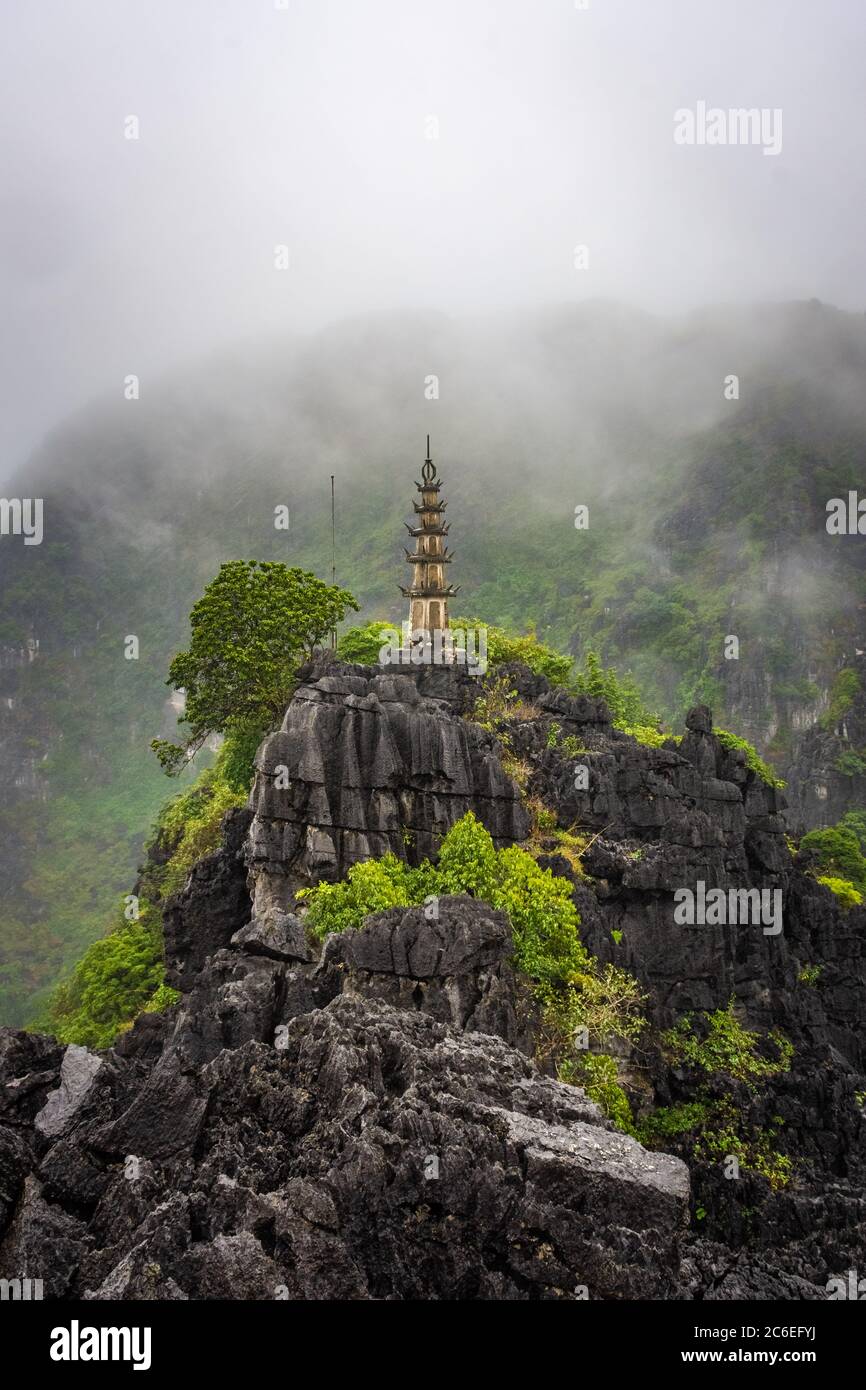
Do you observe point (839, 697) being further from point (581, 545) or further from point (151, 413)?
point (151, 413)

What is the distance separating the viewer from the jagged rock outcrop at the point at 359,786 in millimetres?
30438

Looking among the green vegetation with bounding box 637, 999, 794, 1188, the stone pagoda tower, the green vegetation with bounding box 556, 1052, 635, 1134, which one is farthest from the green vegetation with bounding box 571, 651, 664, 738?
the green vegetation with bounding box 556, 1052, 635, 1134

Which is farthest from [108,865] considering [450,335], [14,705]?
[450,335]

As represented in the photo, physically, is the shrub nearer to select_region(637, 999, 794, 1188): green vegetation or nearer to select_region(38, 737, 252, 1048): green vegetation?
select_region(38, 737, 252, 1048): green vegetation

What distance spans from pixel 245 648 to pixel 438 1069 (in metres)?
19.3

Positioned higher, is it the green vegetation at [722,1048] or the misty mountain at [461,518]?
the misty mountain at [461,518]

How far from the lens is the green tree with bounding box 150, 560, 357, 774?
35219 mm

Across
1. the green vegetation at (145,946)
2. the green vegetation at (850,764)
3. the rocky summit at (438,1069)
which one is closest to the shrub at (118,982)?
the green vegetation at (145,946)

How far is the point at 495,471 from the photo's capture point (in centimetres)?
15688

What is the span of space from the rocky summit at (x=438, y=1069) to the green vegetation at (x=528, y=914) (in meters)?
0.83

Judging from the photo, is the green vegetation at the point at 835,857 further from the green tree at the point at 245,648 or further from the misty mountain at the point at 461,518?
the misty mountain at the point at 461,518

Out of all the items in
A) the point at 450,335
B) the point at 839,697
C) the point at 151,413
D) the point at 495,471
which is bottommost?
the point at 839,697

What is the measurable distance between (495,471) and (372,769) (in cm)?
13083

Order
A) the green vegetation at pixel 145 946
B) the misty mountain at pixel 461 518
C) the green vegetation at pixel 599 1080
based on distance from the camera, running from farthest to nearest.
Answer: the misty mountain at pixel 461 518
the green vegetation at pixel 145 946
the green vegetation at pixel 599 1080
